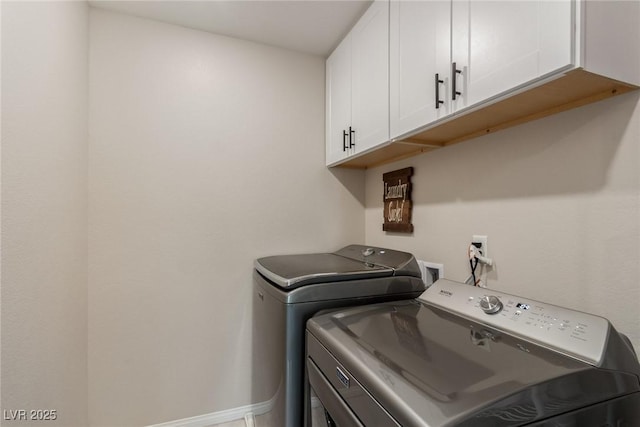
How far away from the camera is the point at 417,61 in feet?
3.97

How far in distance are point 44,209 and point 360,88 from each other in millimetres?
1513

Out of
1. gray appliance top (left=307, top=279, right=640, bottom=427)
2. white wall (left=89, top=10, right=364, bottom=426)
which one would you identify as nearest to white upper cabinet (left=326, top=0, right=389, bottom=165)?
white wall (left=89, top=10, right=364, bottom=426)

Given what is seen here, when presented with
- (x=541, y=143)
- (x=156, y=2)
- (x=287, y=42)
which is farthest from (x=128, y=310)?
(x=541, y=143)

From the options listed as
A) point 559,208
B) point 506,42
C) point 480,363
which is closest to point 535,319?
point 480,363

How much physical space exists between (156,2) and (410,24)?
1.34m

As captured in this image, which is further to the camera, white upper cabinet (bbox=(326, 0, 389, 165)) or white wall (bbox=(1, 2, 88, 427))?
white upper cabinet (bbox=(326, 0, 389, 165))

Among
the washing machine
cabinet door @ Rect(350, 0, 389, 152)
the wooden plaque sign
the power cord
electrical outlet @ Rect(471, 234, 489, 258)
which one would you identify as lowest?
the washing machine

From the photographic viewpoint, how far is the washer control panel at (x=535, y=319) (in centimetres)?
73

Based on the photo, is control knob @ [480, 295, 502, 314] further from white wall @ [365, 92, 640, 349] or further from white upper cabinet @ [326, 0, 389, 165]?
white upper cabinet @ [326, 0, 389, 165]

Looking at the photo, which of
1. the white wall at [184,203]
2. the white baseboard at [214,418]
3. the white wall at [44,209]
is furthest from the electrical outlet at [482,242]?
the white wall at [44,209]

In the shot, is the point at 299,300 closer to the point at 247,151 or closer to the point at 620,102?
the point at 247,151

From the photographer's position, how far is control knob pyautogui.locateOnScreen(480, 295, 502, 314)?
38.1 inches

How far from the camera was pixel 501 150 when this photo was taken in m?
1.21

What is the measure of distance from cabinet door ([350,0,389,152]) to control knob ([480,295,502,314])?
0.80 metres
